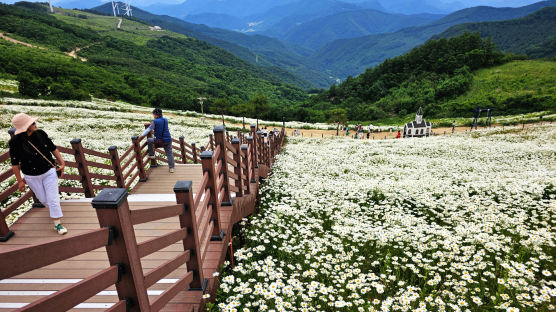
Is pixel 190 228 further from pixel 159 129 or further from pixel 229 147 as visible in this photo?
pixel 159 129

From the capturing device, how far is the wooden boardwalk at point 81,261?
11.1 ft

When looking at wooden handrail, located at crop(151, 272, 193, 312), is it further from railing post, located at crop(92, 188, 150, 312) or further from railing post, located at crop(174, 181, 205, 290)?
railing post, located at crop(92, 188, 150, 312)

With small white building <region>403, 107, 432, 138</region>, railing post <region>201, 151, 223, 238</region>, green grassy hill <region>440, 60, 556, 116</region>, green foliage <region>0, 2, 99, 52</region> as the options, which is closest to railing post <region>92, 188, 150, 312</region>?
railing post <region>201, 151, 223, 238</region>

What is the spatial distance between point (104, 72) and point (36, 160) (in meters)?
116

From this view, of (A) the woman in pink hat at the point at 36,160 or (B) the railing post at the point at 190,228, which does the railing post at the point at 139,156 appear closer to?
(A) the woman in pink hat at the point at 36,160

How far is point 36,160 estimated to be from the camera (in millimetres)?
4875

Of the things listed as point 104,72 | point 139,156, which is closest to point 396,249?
point 139,156

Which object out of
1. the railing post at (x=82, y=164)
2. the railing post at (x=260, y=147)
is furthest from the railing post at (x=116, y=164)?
the railing post at (x=260, y=147)

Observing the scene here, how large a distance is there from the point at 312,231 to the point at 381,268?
2.00 m

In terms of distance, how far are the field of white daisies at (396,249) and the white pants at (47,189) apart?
379cm

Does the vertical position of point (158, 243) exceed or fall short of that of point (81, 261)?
it exceeds it

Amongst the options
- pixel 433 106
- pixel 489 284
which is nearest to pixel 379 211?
pixel 489 284

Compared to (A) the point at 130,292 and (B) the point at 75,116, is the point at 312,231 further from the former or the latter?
(B) the point at 75,116

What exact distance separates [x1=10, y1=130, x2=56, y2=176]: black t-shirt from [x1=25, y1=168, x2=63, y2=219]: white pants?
4.8 inches
